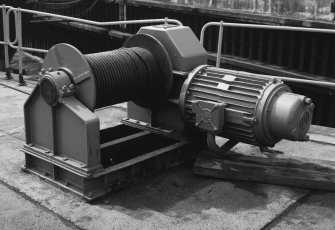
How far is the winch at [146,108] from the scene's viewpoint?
352 cm

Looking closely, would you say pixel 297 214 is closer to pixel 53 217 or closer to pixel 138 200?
pixel 138 200

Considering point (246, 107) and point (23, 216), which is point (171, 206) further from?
point (23, 216)

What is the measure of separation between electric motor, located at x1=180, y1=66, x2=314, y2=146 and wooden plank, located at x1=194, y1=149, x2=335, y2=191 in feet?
0.80

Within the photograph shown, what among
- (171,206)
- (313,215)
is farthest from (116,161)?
(313,215)

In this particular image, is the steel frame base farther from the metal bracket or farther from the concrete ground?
the metal bracket

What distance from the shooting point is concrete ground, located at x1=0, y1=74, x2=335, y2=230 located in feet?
10.5

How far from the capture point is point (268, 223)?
3209 millimetres

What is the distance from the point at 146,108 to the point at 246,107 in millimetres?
1078

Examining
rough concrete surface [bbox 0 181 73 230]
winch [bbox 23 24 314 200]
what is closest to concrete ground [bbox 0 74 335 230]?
rough concrete surface [bbox 0 181 73 230]

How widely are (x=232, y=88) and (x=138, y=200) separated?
1.09 metres

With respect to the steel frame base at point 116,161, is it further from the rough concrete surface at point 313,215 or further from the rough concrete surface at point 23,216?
the rough concrete surface at point 313,215

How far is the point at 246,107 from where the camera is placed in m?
3.58

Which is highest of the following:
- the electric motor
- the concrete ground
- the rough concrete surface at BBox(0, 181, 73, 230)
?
the electric motor

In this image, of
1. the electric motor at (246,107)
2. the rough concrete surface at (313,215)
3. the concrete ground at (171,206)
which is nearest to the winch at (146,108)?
the electric motor at (246,107)
